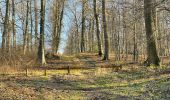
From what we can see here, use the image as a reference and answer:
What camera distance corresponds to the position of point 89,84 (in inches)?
930

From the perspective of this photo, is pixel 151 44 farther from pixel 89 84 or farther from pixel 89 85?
pixel 89 85

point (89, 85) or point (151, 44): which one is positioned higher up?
point (151, 44)

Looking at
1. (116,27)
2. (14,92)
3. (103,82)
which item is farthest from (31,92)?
(116,27)

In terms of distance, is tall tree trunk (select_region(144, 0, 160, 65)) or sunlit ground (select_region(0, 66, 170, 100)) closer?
sunlit ground (select_region(0, 66, 170, 100))

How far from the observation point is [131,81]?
24.6m

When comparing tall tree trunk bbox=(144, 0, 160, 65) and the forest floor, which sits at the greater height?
tall tree trunk bbox=(144, 0, 160, 65)

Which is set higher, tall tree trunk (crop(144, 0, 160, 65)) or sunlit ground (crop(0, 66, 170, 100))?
tall tree trunk (crop(144, 0, 160, 65))

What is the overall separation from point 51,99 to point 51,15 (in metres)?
46.3

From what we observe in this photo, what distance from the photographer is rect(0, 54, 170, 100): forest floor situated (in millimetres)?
17453

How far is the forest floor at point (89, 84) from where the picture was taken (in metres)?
17.5

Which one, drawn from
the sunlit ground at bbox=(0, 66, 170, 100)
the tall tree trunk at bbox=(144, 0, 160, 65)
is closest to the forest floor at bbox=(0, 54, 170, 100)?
the sunlit ground at bbox=(0, 66, 170, 100)

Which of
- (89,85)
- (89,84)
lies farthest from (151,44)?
(89,85)

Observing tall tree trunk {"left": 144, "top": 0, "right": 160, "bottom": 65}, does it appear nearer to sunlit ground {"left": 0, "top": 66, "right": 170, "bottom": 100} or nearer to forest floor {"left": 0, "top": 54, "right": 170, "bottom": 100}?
forest floor {"left": 0, "top": 54, "right": 170, "bottom": 100}

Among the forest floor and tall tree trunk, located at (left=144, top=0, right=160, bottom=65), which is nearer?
the forest floor
